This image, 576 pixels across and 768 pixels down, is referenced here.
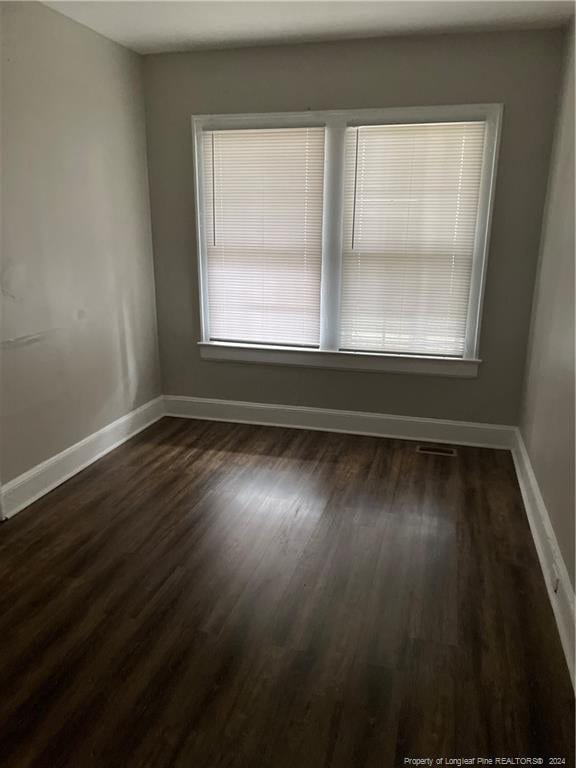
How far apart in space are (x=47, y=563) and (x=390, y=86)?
3.33m

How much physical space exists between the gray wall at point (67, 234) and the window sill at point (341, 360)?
647 mm

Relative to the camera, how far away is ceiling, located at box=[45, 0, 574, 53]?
279 cm

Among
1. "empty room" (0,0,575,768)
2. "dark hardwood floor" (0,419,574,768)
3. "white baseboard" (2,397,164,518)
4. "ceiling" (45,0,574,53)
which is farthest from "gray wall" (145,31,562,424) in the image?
"dark hardwood floor" (0,419,574,768)

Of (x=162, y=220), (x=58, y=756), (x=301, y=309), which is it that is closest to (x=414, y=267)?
(x=301, y=309)

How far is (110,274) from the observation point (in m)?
3.56

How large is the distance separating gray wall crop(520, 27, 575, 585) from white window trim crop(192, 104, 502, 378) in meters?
0.37

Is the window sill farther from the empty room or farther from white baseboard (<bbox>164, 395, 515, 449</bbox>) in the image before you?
white baseboard (<bbox>164, 395, 515, 449</bbox>)

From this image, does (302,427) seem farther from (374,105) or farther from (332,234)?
(374,105)

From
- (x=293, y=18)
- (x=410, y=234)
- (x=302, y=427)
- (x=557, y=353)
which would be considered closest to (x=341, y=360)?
(x=302, y=427)

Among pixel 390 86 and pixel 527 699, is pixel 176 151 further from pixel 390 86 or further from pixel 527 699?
pixel 527 699

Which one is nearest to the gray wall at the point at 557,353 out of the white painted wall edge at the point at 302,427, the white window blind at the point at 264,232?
the white painted wall edge at the point at 302,427

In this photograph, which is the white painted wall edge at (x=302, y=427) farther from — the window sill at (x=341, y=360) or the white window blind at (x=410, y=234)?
the white window blind at (x=410, y=234)

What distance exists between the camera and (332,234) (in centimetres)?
368

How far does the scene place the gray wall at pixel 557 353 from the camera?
220 centimetres
